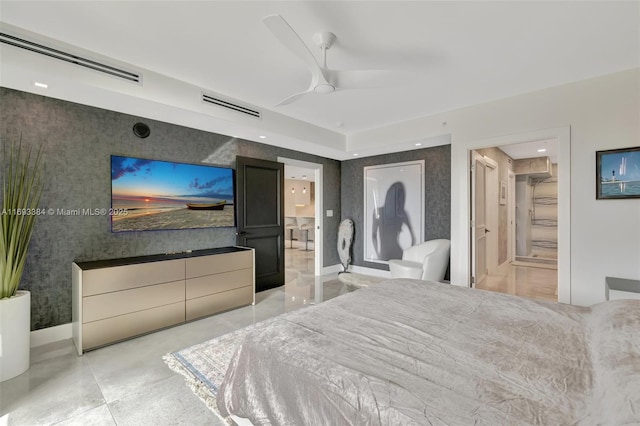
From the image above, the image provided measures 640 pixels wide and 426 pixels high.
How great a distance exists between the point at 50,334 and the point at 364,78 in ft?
12.4

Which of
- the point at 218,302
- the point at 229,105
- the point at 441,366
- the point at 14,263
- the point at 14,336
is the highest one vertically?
the point at 229,105

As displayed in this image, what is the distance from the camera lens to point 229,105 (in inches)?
134

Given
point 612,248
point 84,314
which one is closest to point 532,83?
→ point 612,248

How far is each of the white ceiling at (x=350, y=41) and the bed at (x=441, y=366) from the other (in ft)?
6.51

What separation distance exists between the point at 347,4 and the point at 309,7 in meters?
0.25

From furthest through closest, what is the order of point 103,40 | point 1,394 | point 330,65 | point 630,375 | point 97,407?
point 330,65 → point 103,40 → point 1,394 → point 97,407 → point 630,375

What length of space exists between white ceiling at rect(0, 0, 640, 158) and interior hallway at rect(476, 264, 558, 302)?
8.90ft

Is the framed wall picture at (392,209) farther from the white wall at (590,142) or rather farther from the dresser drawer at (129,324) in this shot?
the dresser drawer at (129,324)

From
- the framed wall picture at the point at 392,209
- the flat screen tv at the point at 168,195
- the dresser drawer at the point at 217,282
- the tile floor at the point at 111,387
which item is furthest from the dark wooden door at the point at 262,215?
the framed wall picture at the point at 392,209

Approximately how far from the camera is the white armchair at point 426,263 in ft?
13.4

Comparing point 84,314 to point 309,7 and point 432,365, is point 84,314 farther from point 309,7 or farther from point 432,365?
point 309,7

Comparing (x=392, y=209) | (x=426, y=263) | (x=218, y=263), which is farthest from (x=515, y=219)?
(x=218, y=263)

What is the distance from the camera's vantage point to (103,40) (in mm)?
2305

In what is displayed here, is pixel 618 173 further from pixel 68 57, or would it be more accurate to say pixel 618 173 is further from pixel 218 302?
pixel 68 57
